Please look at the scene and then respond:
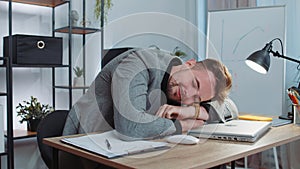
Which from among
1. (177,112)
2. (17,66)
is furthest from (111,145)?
(17,66)

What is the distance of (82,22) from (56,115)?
1.29 metres

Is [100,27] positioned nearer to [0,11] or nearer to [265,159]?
[0,11]

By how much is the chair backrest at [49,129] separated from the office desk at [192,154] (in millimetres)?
283

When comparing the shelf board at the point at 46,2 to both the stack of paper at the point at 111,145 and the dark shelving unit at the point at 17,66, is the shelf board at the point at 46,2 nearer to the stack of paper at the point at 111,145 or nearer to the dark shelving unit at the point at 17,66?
the dark shelving unit at the point at 17,66

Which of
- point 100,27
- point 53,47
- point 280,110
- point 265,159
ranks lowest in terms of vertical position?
point 265,159

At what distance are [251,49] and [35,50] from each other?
162 centimetres

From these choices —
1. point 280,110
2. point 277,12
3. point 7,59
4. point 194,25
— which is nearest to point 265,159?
point 280,110

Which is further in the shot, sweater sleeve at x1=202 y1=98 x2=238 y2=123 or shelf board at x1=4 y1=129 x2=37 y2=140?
shelf board at x1=4 y1=129 x2=37 y2=140

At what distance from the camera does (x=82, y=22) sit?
2.62 m

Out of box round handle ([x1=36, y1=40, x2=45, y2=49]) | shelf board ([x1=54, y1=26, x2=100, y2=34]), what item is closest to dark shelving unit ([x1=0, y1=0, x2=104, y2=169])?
shelf board ([x1=54, y1=26, x2=100, y2=34])

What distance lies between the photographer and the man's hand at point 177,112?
4.01 feet

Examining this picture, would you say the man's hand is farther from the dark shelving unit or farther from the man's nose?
the dark shelving unit

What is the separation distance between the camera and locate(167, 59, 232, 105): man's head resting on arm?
3.85 feet

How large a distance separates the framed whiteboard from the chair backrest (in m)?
1.32
